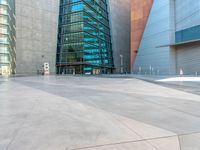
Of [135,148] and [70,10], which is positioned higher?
[70,10]

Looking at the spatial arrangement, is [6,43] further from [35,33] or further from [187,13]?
[187,13]

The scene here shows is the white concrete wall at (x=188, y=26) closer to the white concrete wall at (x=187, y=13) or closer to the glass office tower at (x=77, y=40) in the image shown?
the white concrete wall at (x=187, y=13)

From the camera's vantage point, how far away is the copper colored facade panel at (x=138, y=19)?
49.7 meters

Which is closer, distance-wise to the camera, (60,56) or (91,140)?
(91,140)

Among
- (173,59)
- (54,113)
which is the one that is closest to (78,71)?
(173,59)

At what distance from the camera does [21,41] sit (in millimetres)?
55938

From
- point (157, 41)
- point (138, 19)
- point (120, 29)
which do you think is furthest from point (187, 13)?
point (120, 29)

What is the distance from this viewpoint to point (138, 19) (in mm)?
51812

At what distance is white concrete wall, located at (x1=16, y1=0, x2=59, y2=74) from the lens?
55938 millimetres

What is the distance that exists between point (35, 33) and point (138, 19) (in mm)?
31693

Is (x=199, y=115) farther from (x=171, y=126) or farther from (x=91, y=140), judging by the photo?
(x=91, y=140)

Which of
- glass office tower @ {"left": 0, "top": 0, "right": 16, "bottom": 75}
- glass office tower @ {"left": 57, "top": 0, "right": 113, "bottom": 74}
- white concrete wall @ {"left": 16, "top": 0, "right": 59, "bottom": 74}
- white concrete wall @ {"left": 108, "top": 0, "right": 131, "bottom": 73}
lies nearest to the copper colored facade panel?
glass office tower @ {"left": 57, "top": 0, "right": 113, "bottom": 74}

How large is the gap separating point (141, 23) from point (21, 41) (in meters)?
35.1

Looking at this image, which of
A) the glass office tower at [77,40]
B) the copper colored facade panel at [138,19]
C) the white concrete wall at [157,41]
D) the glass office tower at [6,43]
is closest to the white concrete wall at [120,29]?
the glass office tower at [77,40]
